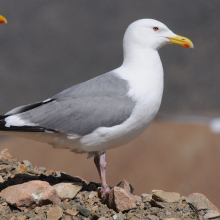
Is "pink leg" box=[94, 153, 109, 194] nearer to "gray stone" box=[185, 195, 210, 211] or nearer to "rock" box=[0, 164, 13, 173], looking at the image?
"gray stone" box=[185, 195, 210, 211]

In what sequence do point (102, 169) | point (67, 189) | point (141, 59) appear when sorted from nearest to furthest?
1. point (67, 189)
2. point (102, 169)
3. point (141, 59)

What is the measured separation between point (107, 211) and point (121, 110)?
3.30ft

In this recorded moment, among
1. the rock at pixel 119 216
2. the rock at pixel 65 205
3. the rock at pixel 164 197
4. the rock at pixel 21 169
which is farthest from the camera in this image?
the rock at pixel 21 169

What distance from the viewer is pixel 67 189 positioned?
4.02 m

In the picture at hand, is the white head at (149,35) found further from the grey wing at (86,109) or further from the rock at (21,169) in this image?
the rock at (21,169)

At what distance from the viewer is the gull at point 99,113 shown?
12.9ft

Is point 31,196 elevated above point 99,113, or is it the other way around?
point 99,113

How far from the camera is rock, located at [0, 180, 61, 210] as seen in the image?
367 centimetres

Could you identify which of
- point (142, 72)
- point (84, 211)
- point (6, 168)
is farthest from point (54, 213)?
point (142, 72)

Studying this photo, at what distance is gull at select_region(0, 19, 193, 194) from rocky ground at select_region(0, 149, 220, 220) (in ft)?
1.06

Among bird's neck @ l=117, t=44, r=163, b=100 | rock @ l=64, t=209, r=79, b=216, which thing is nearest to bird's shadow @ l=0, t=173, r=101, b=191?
rock @ l=64, t=209, r=79, b=216

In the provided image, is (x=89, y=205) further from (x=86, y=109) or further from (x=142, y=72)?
(x=142, y=72)

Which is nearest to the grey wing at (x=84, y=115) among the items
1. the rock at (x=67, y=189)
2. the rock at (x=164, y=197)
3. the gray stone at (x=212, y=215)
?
the rock at (x=67, y=189)

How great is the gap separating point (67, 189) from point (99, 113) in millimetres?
864
